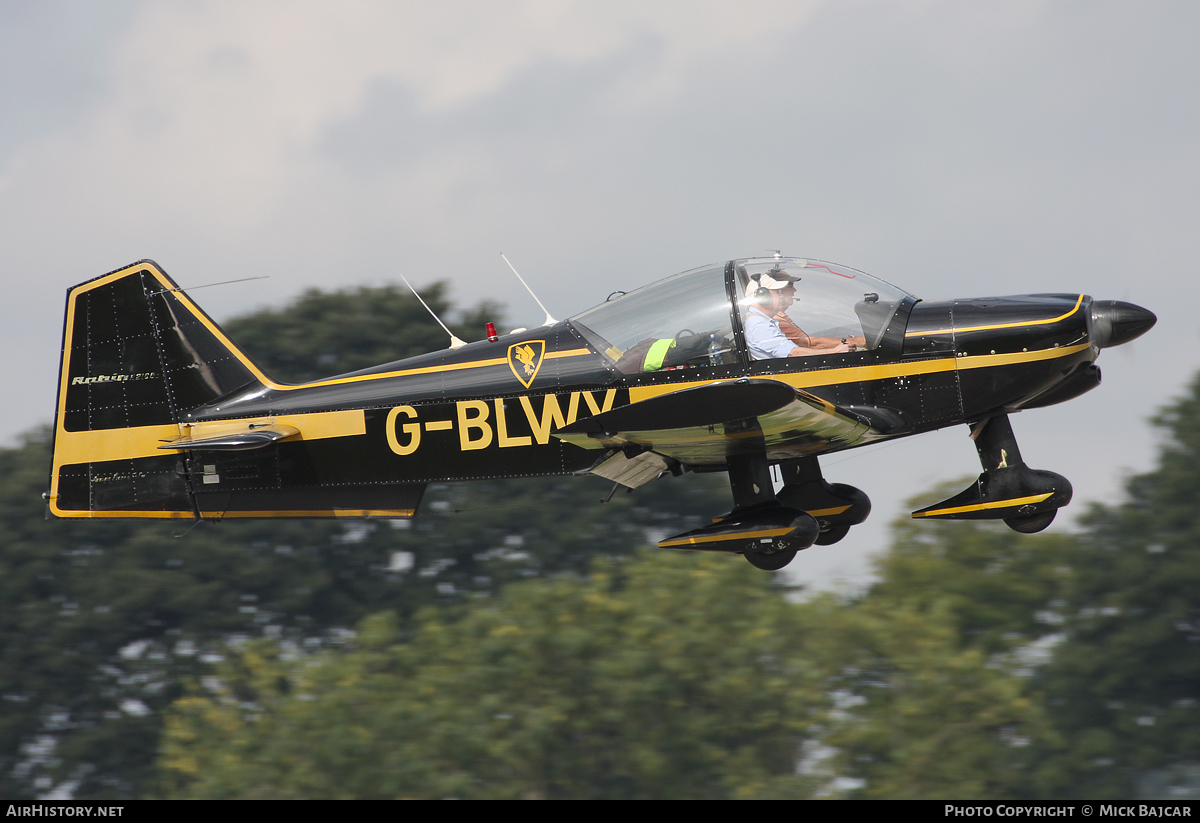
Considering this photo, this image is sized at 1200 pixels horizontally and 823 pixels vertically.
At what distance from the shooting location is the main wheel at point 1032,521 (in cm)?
875

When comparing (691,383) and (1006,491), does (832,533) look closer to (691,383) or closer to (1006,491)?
(1006,491)

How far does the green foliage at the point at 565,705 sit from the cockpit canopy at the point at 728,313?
15658 millimetres

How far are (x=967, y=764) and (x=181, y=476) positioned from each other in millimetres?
18376

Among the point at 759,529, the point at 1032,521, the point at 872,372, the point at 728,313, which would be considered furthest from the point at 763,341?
the point at 1032,521

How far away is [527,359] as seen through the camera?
9.13 m

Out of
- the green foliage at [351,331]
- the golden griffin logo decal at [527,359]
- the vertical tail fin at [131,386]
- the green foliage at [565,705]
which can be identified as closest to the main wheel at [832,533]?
the golden griffin logo decal at [527,359]

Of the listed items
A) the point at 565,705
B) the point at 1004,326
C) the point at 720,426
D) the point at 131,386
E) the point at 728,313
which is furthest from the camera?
the point at 565,705

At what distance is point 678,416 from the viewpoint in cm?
770

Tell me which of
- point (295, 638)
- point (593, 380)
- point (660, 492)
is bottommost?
point (295, 638)

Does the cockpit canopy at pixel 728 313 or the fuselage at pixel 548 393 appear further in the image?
the cockpit canopy at pixel 728 313

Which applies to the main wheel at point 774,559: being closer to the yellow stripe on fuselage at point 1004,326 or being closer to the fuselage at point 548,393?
the fuselage at point 548,393

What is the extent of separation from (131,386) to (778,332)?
5.28 m
